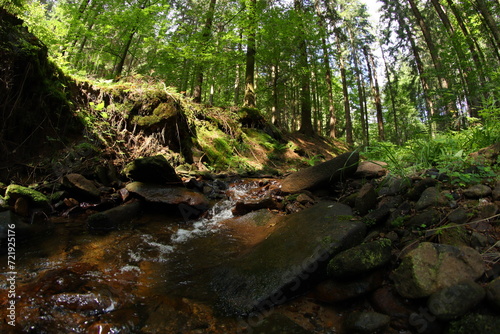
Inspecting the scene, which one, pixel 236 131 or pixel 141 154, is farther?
pixel 236 131

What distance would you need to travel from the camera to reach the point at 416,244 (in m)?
2.47

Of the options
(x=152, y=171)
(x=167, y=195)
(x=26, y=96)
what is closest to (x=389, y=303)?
(x=167, y=195)

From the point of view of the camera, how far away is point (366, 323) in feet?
6.11

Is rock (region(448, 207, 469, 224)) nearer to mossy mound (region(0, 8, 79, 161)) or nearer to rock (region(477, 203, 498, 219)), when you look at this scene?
rock (region(477, 203, 498, 219))

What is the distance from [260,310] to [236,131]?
9.09 m

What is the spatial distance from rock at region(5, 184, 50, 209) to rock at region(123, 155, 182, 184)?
4.99ft

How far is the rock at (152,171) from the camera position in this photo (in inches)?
205

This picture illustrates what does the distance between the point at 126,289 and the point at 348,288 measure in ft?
6.66

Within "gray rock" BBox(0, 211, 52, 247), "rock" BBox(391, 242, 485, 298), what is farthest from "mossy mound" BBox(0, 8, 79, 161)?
"rock" BBox(391, 242, 485, 298)

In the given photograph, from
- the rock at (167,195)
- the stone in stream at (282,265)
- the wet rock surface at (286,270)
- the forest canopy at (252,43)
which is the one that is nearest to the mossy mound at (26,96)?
the forest canopy at (252,43)

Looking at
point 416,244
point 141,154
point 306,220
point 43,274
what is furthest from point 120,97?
point 416,244

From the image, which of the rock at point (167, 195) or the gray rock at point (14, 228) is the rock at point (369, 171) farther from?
the gray rock at point (14, 228)

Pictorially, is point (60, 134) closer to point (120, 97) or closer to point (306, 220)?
point (120, 97)

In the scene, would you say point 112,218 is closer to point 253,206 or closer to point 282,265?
point 253,206
